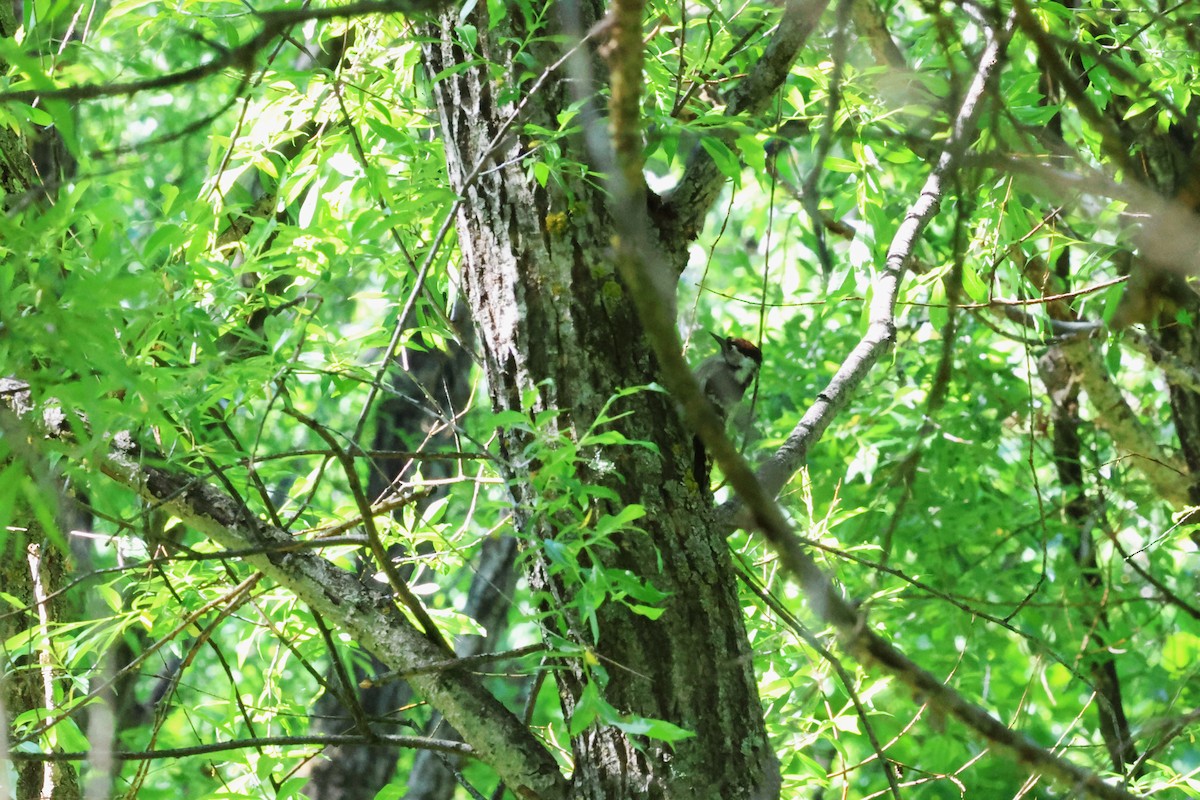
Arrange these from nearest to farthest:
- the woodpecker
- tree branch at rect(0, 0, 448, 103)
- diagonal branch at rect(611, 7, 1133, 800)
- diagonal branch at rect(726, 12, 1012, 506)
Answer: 1. diagonal branch at rect(611, 7, 1133, 800)
2. tree branch at rect(0, 0, 448, 103)
3. diagonal branch at rect(726, 12, 1012, 506)
4. the woodpecker

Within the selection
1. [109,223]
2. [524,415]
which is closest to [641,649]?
[524,415]

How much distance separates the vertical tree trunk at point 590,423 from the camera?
185 cm

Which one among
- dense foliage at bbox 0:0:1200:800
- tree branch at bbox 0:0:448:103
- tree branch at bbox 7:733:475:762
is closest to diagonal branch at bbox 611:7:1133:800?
dense foliage at bbox 0:0:1200:800

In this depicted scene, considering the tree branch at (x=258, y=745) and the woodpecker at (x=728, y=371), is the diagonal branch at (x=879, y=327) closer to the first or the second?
the tree branch at (x=258, y=745)

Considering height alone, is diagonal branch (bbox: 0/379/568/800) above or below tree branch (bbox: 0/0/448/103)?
below

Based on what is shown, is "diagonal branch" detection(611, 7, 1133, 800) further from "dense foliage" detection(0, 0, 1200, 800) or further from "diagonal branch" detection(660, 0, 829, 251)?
"diagonal branch" detection(660, 0, 829, 251)

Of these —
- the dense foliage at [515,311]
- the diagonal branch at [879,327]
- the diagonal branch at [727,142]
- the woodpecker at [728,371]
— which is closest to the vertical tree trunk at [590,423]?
the dense foliage at [515,311]

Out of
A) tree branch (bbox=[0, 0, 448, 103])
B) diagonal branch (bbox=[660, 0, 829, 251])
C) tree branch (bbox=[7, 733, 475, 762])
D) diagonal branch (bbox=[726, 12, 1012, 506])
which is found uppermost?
diagonal branch (bbox=[660, 0, 829, 251])

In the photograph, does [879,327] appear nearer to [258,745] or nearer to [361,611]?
[361,611]

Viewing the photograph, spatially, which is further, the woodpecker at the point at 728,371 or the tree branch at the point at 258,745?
the woodpecker at the point at 728,371

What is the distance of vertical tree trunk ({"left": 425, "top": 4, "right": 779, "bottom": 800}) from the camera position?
1.85 metres

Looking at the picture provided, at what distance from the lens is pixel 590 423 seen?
1.96 m

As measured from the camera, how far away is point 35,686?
2381mm

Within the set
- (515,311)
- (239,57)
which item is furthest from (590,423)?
(239,57)
